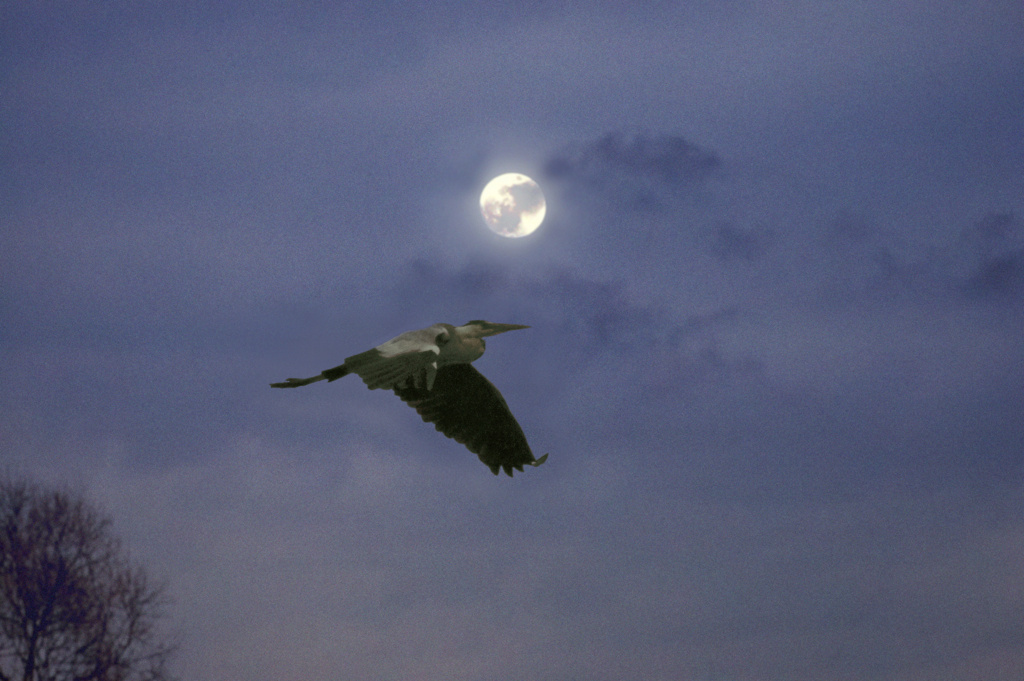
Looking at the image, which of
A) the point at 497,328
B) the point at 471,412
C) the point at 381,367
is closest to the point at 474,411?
the point at 471,412

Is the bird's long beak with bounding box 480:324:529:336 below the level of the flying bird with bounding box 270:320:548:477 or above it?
above

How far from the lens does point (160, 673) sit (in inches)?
677

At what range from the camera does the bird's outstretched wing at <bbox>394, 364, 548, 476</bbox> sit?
28.7 ft

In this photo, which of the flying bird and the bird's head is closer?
the bird's head

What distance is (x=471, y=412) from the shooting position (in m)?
8.91

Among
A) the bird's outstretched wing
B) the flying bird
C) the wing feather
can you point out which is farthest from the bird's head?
the wing feather

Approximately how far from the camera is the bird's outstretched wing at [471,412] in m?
8.74

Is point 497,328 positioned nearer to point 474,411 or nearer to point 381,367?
point 474,411

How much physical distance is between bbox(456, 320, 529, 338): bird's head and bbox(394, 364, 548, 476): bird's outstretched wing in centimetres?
87

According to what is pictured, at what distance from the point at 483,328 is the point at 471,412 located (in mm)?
1257

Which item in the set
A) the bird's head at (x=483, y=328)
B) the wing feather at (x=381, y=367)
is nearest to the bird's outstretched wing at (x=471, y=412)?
the bird's head at (x=483, y=328)

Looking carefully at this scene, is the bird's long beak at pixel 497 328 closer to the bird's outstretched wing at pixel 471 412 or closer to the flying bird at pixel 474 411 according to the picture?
the flying bird at pixel 474 411

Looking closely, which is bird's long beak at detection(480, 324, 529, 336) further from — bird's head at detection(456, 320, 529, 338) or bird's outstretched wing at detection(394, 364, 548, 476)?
bird's outstretched wing at detection(394, 364, 548, 476)

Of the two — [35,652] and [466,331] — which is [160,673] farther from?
[466,331]
